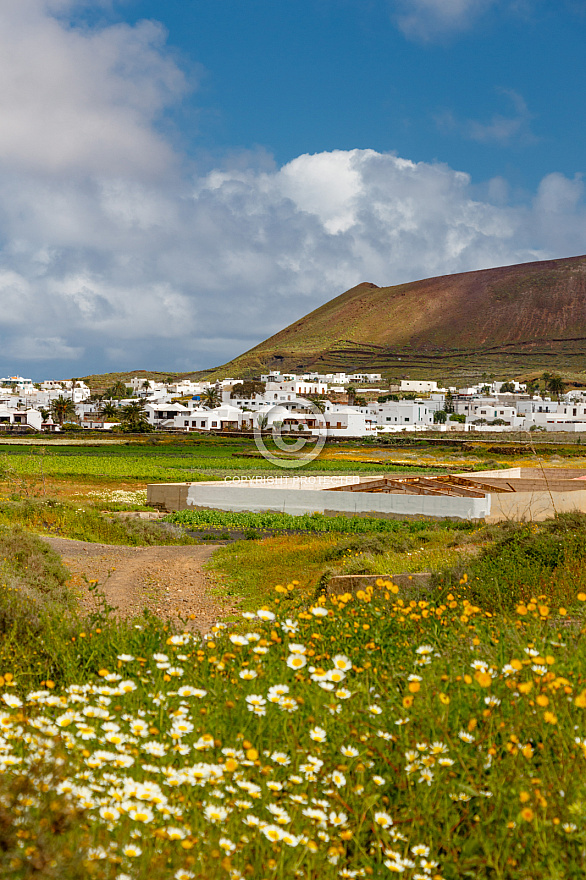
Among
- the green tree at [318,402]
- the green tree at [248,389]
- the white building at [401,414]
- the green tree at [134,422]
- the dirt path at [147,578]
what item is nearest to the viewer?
the dirt path at [147,578]

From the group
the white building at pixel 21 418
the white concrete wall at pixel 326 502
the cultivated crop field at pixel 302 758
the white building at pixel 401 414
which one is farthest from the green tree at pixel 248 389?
the cultivated crop field at pixel 302 758

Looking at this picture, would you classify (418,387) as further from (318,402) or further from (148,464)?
(148,464)

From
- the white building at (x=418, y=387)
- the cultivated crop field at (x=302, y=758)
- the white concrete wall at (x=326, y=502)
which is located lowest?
the white concrete wall at (x=326, y=502)

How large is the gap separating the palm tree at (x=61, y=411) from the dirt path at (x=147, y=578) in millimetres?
100166

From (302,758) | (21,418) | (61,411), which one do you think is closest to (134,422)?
(61,411)

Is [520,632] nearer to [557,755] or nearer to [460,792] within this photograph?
[557,755]

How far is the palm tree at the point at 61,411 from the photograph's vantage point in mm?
116062

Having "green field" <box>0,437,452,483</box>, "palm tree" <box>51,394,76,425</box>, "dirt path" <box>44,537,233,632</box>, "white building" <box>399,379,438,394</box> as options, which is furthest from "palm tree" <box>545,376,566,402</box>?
"dirt path" <box>44,537,233,632</box>

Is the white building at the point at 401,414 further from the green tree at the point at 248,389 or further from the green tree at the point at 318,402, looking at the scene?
the green tree at the point at 248,389

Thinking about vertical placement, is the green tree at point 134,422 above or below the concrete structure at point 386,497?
above

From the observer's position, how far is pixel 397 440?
80.4 m

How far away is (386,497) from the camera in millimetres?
25578

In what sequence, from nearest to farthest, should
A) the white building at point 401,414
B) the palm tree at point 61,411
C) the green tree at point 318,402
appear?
1. the green tree at point 318,402
2. the white building at point 401,414
3. the palm tree at point 61,411

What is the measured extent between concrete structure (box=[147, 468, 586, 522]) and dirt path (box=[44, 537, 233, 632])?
28.1 ft
